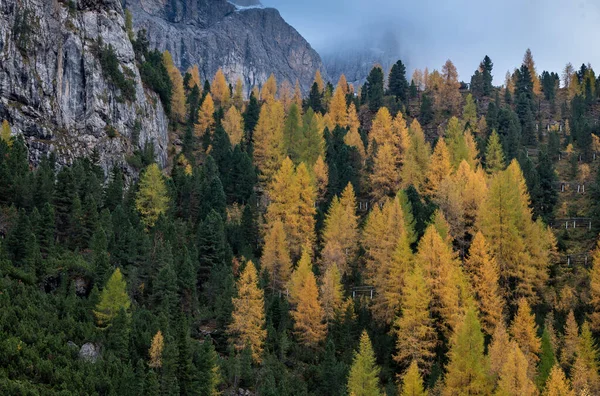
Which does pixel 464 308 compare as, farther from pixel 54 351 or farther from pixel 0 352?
pixel 0 352

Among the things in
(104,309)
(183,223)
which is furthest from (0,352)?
(183,223)

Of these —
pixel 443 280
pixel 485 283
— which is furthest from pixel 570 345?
pixel 443 280

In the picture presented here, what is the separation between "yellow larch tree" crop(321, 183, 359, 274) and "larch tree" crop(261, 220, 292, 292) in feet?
11.6

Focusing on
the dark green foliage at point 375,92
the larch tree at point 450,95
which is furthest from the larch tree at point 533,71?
the dark green foliage at point 375,92

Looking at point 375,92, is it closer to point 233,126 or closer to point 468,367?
point 233,126

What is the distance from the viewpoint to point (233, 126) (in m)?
86.0

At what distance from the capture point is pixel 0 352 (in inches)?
1241

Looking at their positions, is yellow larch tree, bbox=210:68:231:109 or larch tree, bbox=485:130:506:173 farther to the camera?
yellow larch tree, bbox=210:68:231:109

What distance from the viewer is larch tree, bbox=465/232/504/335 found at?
40969 millimetres

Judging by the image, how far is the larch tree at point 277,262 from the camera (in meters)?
50.3

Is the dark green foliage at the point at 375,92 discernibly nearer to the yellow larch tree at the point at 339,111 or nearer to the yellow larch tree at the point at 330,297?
the yellow larch tree at the point at 339,111

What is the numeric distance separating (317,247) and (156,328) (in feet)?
71.0

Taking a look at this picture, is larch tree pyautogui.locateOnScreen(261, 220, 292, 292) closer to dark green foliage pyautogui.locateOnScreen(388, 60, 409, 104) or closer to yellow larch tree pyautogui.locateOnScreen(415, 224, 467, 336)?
yellow larch tree pyautogui.locateOnScreen(415, 224, 467, 336)

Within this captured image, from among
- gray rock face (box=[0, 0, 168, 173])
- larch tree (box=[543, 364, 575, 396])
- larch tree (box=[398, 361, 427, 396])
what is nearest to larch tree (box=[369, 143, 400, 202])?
larch tree (box=[398, 361, 427, 396])
